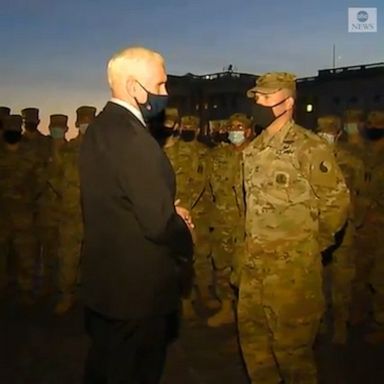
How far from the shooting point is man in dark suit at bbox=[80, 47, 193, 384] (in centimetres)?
212

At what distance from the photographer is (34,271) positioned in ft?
18.6

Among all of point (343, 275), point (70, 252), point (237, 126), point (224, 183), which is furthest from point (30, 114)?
point (343, 275)

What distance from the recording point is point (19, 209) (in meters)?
5.57

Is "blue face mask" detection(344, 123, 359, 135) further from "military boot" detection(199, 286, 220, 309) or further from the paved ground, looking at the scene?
"military boot" detection(199, 286, 220, 309)

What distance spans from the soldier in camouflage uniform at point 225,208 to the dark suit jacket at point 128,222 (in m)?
2.77

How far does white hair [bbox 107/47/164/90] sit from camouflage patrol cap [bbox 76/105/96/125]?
324 centimetres

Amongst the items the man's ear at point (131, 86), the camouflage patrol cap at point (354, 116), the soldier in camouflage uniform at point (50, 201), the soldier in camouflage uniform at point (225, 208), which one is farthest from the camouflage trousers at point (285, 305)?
the soldier in camouflage uniform at point (50, 201)

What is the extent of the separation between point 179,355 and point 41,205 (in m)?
2.06

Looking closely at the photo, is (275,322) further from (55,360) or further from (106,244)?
(55,360)

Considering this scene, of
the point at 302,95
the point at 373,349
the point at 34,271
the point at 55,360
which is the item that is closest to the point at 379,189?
the point at 373,349

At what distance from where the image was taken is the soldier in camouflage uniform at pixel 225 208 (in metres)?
5.01

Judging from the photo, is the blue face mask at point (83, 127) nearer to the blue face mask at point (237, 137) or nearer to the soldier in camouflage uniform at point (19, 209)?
the soldier in camouflage uniform at point (19, 209)

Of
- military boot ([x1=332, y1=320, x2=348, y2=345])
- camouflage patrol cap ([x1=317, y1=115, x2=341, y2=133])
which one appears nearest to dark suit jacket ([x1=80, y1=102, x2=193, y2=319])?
military boot ([x1=332, y1=320, x2=348, y2=345])

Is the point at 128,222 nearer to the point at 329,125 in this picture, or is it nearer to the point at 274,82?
the point at 274,82
